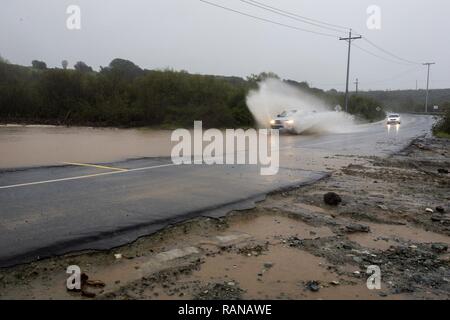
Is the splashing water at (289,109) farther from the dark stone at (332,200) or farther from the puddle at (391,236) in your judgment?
the puddle at (391,236)

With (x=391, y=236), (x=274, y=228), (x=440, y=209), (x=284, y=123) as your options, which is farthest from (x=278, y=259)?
(x=284, y=123)

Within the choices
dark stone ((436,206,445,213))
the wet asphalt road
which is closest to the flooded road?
the wet asphalt road

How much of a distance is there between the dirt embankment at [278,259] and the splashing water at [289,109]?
23501 millimetres

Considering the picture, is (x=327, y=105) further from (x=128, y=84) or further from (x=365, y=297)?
(x=365, y=297)

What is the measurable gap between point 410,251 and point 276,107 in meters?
34.6

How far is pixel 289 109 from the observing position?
1528 inches

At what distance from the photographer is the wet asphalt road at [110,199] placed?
18.4 feet

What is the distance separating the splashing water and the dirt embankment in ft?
77.1

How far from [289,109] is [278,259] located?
113 feet

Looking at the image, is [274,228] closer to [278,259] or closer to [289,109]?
[278,259]

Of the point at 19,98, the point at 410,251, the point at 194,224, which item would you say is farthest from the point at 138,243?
the point at 19,98

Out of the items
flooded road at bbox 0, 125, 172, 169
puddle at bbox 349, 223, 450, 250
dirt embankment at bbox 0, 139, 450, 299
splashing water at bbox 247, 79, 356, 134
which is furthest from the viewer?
splashing water at bbox 247, 79, 356, 134

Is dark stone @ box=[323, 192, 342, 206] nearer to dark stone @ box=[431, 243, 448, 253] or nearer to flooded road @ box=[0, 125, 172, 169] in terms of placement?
dark stone @ box=[431, 243, 448, 253]

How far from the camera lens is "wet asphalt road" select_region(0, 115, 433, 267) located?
5605mm
